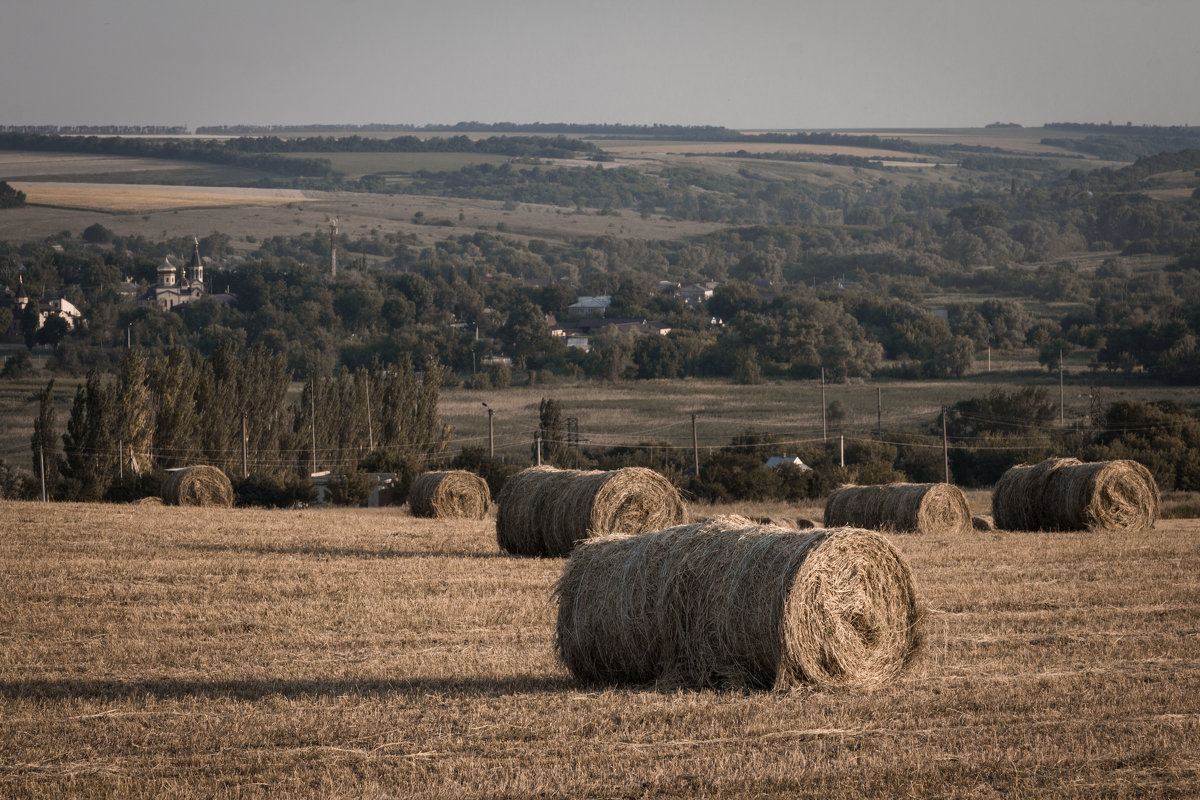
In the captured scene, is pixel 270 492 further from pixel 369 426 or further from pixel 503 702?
pixel 503 702

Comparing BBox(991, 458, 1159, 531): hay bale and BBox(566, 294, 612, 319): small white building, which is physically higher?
BBox(991, 458, 1159, 531): hay bale

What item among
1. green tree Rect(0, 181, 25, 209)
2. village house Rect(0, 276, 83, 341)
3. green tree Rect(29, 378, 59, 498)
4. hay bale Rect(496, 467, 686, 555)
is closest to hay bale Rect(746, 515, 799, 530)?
hay bale Rect(496, 467, 686, 555)

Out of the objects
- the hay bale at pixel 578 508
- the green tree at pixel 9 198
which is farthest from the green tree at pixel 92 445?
the green tree at pixel 9 198

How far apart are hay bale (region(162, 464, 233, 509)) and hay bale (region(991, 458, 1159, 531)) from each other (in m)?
17.3

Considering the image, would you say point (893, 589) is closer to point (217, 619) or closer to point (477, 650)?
point (477, 650)

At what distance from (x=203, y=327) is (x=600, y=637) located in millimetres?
106121

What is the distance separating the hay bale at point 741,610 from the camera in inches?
384

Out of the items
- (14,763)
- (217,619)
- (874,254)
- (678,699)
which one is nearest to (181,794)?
(14,763)

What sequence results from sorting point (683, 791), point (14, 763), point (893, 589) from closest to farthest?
point (683, 791), point (14, 763), point (893, 589)

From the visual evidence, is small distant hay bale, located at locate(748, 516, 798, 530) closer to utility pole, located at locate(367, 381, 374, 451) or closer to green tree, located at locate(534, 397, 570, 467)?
green tree, located at locate(534, 397, 570, 467)

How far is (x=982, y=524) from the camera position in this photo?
1000 inches

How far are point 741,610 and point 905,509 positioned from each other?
1561cm

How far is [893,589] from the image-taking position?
10.3 metres

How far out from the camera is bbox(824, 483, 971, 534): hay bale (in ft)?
80.4
